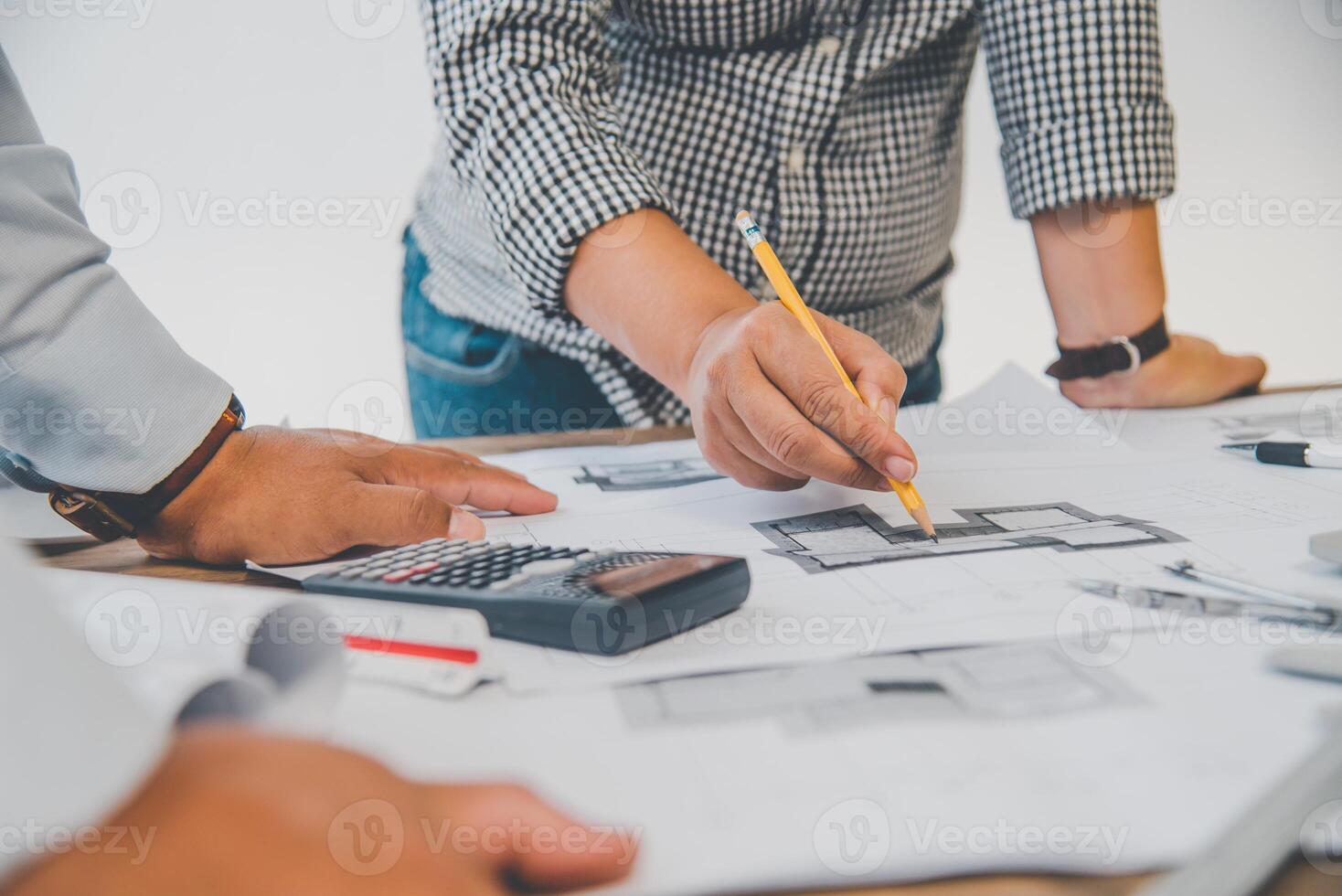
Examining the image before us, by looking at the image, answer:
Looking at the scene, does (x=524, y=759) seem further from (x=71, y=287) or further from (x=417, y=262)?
(x=417, y=262)

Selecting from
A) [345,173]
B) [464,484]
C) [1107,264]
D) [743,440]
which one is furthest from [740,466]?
[345,173]

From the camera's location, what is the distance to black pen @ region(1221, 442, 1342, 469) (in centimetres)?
57

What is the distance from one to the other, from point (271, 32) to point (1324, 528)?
1.68 m

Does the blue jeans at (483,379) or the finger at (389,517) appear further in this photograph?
the blue jeans at (483,379)

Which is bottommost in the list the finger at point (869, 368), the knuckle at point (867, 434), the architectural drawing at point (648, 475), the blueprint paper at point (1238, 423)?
the blueprint paper at point (1238, 423)

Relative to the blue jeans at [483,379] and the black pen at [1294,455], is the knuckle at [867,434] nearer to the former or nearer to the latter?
the black pen at [1294,455]

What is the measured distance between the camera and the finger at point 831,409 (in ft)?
1.54

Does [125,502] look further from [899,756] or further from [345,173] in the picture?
[345,173]

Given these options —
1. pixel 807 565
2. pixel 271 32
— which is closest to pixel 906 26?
pixel 807 565

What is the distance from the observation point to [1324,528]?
457 mm

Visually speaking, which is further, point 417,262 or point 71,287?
point 417,262

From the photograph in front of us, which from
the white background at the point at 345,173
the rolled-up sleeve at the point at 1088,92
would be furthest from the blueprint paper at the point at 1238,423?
the white background at the point at 345,173

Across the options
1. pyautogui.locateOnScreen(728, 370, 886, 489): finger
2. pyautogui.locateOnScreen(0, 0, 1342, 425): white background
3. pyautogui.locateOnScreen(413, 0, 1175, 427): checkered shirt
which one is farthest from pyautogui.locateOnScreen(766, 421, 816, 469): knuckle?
pyautogui.locateOnScreen(0, 0, 1342, 425): white background

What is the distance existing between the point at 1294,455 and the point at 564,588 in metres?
0.47
